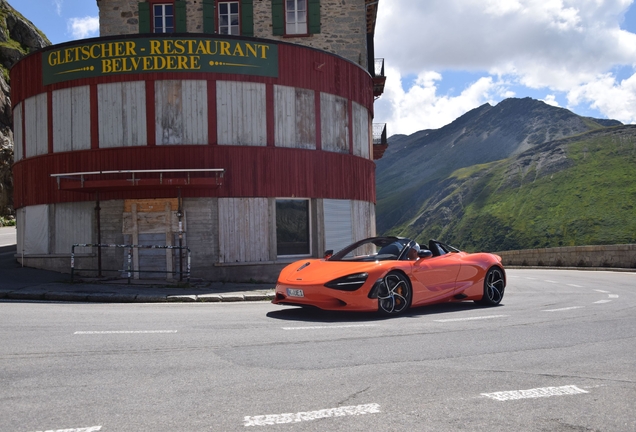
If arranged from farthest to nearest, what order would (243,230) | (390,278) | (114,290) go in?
(243,230), (114,290), (390,278)

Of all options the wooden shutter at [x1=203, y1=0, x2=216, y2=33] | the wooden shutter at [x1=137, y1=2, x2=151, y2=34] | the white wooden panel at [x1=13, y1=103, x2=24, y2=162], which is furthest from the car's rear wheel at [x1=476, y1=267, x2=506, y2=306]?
the wooden shutter at [x1=137, y1=2, x2=151, y2=34]

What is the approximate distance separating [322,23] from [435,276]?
18.8 meters

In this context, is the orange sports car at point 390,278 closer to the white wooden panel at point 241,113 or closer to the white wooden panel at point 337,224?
the white wooden panel at point 241,113

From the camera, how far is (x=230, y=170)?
18.0 metres

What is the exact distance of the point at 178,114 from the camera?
1789cm

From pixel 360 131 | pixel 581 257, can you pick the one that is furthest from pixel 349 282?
pixel 581 257

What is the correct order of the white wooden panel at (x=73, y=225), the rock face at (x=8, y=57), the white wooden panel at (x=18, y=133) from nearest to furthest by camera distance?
the white wooden panel at (x=73, y=225), the white wooden panel at (x=18, y=133), the rock face at (x=8, y=57)

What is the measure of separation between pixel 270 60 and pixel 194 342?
12.9 metres

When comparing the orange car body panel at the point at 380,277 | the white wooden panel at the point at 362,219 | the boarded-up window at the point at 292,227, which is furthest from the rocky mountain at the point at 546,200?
the orange car body panel at the point at 380,277

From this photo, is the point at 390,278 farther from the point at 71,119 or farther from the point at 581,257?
the point at 581,257

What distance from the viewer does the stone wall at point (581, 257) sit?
28656 mm

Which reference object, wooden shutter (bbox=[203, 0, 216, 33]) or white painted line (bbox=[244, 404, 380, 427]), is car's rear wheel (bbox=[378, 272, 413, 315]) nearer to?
white painted line (bbox=[244, 404, 380, 427])

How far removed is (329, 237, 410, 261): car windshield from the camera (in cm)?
1044

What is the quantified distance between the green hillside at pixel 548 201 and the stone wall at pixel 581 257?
6594cm
